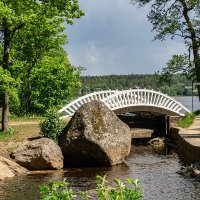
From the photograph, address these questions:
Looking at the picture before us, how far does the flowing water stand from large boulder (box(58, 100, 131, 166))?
72cm

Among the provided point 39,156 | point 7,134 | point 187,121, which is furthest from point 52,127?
point 187,121

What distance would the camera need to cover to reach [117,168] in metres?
22.3

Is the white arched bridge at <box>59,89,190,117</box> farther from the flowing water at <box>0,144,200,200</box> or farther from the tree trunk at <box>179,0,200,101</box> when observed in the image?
the flowing water at <box>0,144,200,200</box>

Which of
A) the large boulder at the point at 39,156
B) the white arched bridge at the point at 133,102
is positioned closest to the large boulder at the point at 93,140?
the large boulder at the point at 39,156

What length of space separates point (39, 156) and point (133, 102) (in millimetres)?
25766

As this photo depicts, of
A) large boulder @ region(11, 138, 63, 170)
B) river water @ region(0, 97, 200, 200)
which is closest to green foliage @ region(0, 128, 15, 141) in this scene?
large boulder @ region(11, 138, 63, 170)

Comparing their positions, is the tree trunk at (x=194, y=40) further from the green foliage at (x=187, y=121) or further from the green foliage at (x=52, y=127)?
the green foliage at (x=52, y=127)

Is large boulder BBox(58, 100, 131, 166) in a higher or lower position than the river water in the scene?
higher

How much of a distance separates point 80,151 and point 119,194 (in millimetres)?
17337

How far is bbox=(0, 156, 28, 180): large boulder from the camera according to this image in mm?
19562

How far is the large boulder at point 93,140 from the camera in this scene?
22891 mm

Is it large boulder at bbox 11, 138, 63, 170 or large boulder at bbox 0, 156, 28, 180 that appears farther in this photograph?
large boulder at bbox 11, 138, 63, 170

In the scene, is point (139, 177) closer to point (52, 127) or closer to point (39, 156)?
point (39, 156)

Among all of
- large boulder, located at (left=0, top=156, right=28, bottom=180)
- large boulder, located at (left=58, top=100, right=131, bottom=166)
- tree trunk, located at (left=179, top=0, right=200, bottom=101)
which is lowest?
large boulder, located at (left=0, top=156, right=28, bottom=180)
